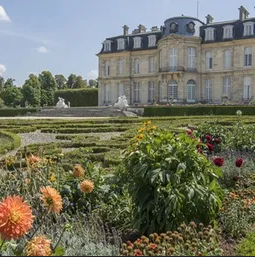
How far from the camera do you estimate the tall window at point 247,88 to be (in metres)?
34.6

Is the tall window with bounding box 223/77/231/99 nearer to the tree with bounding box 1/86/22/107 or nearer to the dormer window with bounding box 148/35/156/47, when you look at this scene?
the dormer window with bounding box 148/35/156/47

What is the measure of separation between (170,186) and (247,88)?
33.3 metres

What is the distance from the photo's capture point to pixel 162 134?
3.78 meters

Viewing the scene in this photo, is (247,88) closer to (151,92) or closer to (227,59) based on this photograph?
(227,59)

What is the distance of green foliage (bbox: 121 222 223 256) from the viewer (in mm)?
2662

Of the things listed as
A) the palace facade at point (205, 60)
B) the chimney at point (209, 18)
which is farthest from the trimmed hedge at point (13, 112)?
the chimney at point (209, 18)

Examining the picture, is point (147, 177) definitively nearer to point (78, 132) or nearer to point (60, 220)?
point (60, 220)

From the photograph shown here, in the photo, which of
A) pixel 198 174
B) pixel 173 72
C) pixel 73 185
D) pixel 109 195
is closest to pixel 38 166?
pixel 73 185

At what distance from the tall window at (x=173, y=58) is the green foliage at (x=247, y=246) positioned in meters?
33.2

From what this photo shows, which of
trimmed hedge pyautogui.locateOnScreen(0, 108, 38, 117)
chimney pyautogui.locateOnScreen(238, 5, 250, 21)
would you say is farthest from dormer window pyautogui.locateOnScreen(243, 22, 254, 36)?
trimmed hedge pyautogui.locateOnScreen(0, 108, 38, 117)

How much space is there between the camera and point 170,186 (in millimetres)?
3357

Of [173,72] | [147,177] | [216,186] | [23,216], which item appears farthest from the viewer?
[173,72]

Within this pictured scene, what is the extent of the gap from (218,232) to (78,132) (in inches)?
431

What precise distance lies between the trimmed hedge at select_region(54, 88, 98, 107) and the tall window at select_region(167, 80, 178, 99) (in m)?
13.2
